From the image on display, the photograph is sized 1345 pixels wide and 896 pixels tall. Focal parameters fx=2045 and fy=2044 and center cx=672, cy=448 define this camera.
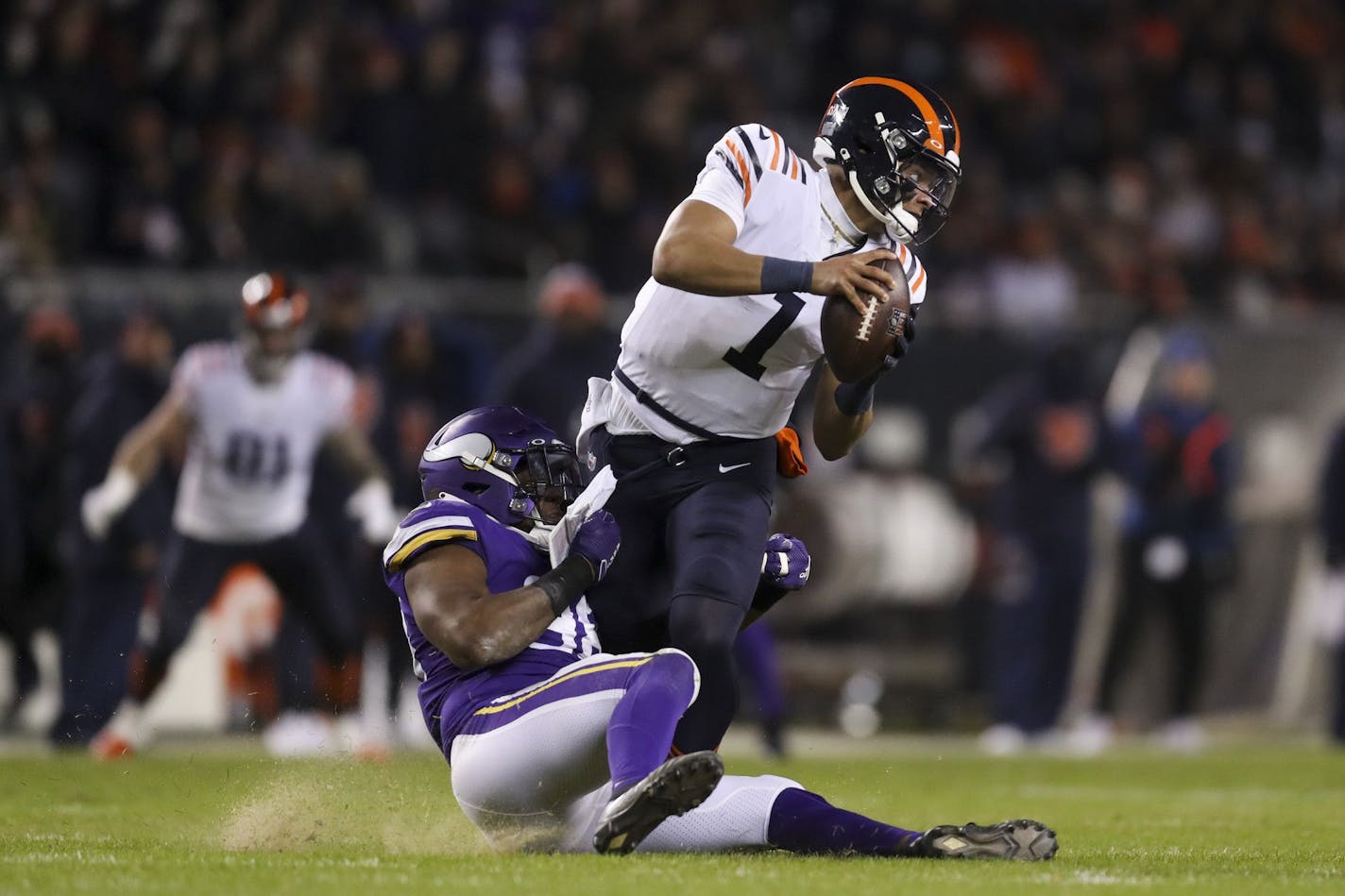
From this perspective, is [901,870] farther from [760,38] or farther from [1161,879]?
[760,38]

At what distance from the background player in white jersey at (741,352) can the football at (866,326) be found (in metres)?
0.06

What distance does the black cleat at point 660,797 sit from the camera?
392 cm

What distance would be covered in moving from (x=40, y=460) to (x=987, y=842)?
23.4 ft

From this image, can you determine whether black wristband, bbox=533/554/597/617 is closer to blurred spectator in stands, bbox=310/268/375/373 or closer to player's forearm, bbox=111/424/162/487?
player's forearm, bbox=111/424/162/487

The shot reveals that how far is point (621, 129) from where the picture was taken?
13.4 m

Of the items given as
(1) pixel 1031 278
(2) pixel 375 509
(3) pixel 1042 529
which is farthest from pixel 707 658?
(1) pixel 1031 278

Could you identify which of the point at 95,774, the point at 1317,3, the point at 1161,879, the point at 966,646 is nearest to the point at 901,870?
the point at 1161,879

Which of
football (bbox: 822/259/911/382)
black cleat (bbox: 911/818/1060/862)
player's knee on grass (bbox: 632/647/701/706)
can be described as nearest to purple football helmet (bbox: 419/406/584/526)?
player's knee on grass (bbox: 632/647/701/706)

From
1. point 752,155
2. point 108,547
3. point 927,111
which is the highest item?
point 927,111

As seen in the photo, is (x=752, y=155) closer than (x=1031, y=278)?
Yes

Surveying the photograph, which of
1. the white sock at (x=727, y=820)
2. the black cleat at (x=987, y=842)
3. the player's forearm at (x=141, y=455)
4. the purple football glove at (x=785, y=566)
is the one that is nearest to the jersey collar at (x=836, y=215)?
the purple football glove at (x=785, y=566)

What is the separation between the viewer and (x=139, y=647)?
9086 mm

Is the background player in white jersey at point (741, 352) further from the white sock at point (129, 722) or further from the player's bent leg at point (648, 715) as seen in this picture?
the white sock at point (129, 722)

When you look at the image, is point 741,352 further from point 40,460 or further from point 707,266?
point 40,460
